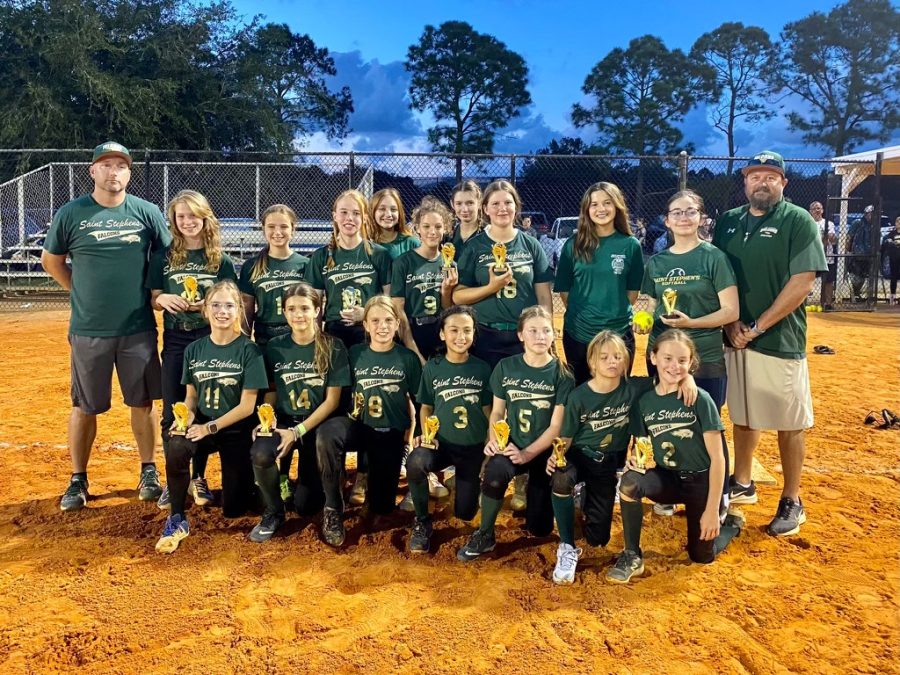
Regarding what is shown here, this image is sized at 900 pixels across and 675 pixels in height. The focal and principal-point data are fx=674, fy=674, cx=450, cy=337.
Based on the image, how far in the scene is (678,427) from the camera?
3615 millimetres

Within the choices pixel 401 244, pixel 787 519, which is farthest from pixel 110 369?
pixel 787 519

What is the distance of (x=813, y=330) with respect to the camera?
1144 centimetres

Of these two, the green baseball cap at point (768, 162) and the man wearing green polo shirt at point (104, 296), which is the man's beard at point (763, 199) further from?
the man wearing green polo shirt at point (104, 296)

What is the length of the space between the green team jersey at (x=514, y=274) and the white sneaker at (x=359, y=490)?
1.36 metres

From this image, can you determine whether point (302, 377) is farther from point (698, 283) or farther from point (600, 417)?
point (698, 283)

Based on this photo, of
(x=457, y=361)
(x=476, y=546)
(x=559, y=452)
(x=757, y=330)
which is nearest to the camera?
(x=559, y=452)

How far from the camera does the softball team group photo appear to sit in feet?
12.2

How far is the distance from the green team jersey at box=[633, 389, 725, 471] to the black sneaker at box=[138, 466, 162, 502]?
315cm

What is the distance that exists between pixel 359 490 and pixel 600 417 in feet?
5.82

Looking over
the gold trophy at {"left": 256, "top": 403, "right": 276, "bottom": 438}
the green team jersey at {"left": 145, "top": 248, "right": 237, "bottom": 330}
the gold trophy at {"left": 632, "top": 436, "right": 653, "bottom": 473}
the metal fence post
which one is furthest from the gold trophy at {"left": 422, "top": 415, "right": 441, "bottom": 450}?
the metal fence post

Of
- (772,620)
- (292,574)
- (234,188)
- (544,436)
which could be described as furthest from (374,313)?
(234,188)

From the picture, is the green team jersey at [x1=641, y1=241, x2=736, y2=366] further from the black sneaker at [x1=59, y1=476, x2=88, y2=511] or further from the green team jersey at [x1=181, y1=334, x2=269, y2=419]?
the black sneaker at [x1=59, y1=476, x2=88, y2=511]

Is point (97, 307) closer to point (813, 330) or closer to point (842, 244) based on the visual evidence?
point (813, 330)

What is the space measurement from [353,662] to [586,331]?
2.31 metres
